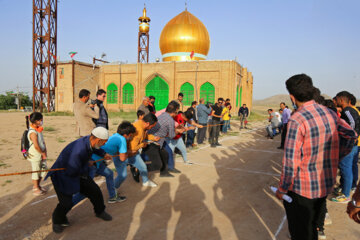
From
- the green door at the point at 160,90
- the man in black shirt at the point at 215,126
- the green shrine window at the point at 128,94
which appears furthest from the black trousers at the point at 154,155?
the green shrine window at the point at 128,94

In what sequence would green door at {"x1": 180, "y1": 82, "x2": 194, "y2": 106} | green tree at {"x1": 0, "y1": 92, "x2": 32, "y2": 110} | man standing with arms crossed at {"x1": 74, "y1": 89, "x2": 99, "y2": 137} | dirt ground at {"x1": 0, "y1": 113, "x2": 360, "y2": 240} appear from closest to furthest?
dirt ground at {"x1": 0, "y1": 113, "x2": 360, "y2": 240}
man standing with arms crossed at {"x1": 74, "y1": 89, "x2": 99, "y2": 137}
green door at {"x1": 180, "y1": 82, "x2": 194, "y2": 106}
green tree at {"x1": 0, "y1": 92, "x2": 32, "y2": 110}

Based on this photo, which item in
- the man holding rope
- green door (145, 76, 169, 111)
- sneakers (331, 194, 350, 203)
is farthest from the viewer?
green door (145, 76, 169, 111)

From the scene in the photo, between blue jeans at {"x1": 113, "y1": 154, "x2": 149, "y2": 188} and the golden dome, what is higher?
the golden dome

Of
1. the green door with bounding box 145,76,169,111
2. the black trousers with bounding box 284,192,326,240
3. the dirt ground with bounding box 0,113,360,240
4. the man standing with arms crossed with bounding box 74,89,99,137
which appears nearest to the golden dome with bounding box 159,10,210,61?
the green door with bounding box 145,76,169,111

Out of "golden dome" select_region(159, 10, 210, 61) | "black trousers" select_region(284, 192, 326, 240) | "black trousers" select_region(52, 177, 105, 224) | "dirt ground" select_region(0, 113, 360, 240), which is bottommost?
"dirt ground" select_region(0, 113, 360, 240)

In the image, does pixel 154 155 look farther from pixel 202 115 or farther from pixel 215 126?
pixel 202 115

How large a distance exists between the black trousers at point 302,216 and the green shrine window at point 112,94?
95.2ft

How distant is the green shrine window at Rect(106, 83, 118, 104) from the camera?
29812 millimetres

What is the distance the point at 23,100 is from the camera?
5022 centimetres

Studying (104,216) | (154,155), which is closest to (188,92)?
(154,155)

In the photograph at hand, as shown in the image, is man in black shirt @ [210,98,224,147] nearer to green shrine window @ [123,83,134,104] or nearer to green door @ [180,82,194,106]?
green door @ [180,82,194,106]

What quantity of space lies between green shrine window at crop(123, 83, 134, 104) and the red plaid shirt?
2781 cm

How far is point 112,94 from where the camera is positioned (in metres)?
30.0

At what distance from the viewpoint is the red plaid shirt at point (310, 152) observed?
2.20m
